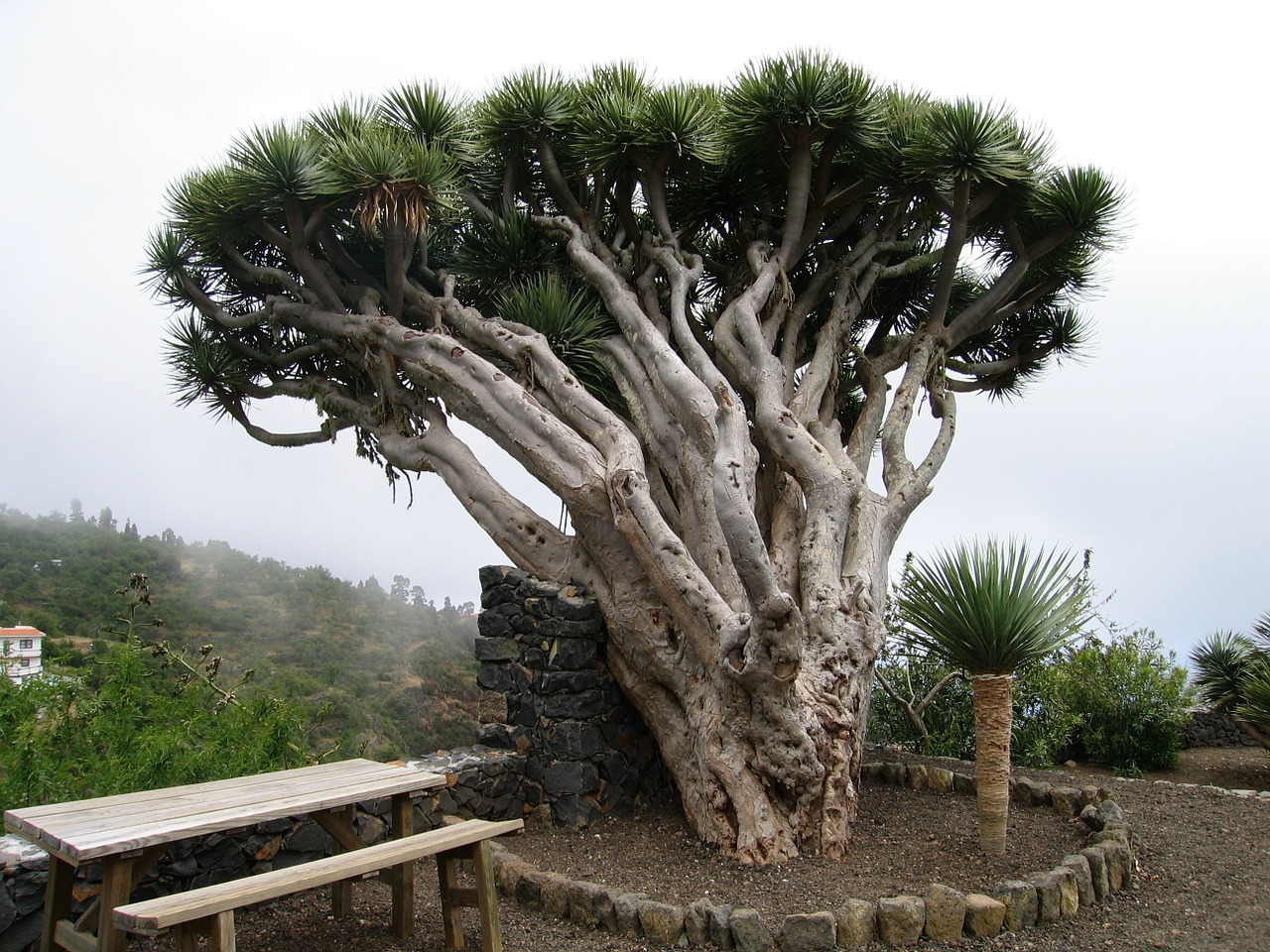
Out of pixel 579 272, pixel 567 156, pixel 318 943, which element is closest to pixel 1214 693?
pixel 579 272

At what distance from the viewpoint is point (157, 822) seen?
140 inches

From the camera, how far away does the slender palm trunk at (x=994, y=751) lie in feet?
17.0

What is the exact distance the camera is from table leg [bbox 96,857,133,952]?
336cm

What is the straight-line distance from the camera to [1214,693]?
10094mm

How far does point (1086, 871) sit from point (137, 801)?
493cm

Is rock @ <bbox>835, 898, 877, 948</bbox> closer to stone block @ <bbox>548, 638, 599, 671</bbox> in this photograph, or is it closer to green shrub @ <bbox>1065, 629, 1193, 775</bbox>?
stone block @ <bbox>548, 638, 599, 671</bbox>

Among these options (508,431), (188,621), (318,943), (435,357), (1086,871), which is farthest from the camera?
(188,621)

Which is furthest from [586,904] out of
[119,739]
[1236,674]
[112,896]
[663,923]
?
[1236,674]

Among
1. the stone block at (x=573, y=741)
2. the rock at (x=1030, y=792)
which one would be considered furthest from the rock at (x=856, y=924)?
the rock at (x=1030, y=792)

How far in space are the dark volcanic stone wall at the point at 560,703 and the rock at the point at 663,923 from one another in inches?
77.0

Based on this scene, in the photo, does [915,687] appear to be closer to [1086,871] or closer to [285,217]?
[1086,871]

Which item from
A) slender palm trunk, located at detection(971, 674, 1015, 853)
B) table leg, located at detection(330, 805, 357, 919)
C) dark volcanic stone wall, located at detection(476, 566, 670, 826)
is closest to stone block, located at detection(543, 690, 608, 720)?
dark volcanic stone wall, located at detection(476, 566, 670, 826)

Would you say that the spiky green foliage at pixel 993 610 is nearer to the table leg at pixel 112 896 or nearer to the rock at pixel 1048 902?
the rock at pixel 1048 902

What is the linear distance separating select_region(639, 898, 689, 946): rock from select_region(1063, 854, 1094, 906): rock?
218 cm
